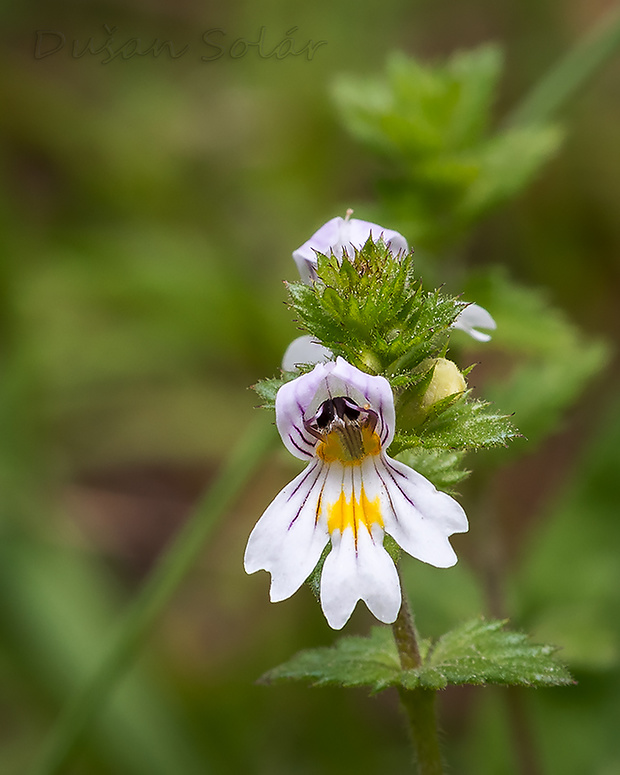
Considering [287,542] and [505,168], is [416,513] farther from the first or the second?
[505,168]

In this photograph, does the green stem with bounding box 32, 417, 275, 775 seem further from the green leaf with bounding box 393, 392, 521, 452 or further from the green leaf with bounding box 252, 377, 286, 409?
the green leaf with bounding box 393, 392, 521, 452

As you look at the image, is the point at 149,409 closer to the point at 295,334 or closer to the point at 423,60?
the point at 295,334

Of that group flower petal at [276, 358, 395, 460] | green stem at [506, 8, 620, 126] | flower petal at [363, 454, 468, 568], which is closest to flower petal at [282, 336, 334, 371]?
flower petal at [276, 358, 395, 460]

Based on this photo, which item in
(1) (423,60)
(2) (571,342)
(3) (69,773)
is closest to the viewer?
(2) (571,342)

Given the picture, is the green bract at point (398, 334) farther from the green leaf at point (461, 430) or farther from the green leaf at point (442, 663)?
the green leaf at point (442, 663)

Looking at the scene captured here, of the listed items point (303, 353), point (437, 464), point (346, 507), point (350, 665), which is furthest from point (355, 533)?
point (303, 353)

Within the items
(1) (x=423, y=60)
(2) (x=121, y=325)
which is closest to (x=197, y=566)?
(2) (x=121, y=325)

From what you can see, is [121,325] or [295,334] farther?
[121,325]
